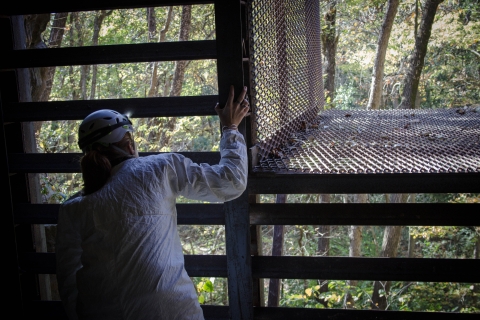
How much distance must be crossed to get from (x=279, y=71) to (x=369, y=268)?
1.85 m

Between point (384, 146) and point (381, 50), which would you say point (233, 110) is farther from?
point (381, 50)

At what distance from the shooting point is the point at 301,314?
11.4 ft

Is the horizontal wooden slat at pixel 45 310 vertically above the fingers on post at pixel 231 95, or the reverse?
the fingers on post at pixel 231 95

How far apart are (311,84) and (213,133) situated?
41.5ft

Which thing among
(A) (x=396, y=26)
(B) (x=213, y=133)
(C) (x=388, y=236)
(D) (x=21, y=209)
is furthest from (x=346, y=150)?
(A) (x=396, y=26)

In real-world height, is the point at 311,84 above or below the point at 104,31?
below

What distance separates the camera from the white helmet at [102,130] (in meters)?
2.57

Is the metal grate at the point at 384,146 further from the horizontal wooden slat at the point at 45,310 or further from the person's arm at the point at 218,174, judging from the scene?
the horizontal wooden slat at the point at 45,310

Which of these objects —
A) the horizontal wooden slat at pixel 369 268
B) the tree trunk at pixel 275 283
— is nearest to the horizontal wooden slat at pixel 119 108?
the horizontal wooden slat at pixel 369 268

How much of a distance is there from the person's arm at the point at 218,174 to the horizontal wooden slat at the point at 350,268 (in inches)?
34.2

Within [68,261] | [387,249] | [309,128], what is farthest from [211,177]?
[387,249]

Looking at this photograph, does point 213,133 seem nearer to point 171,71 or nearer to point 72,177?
point 171,71

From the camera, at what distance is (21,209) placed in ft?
12.1

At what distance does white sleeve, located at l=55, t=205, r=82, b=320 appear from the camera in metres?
2.55
